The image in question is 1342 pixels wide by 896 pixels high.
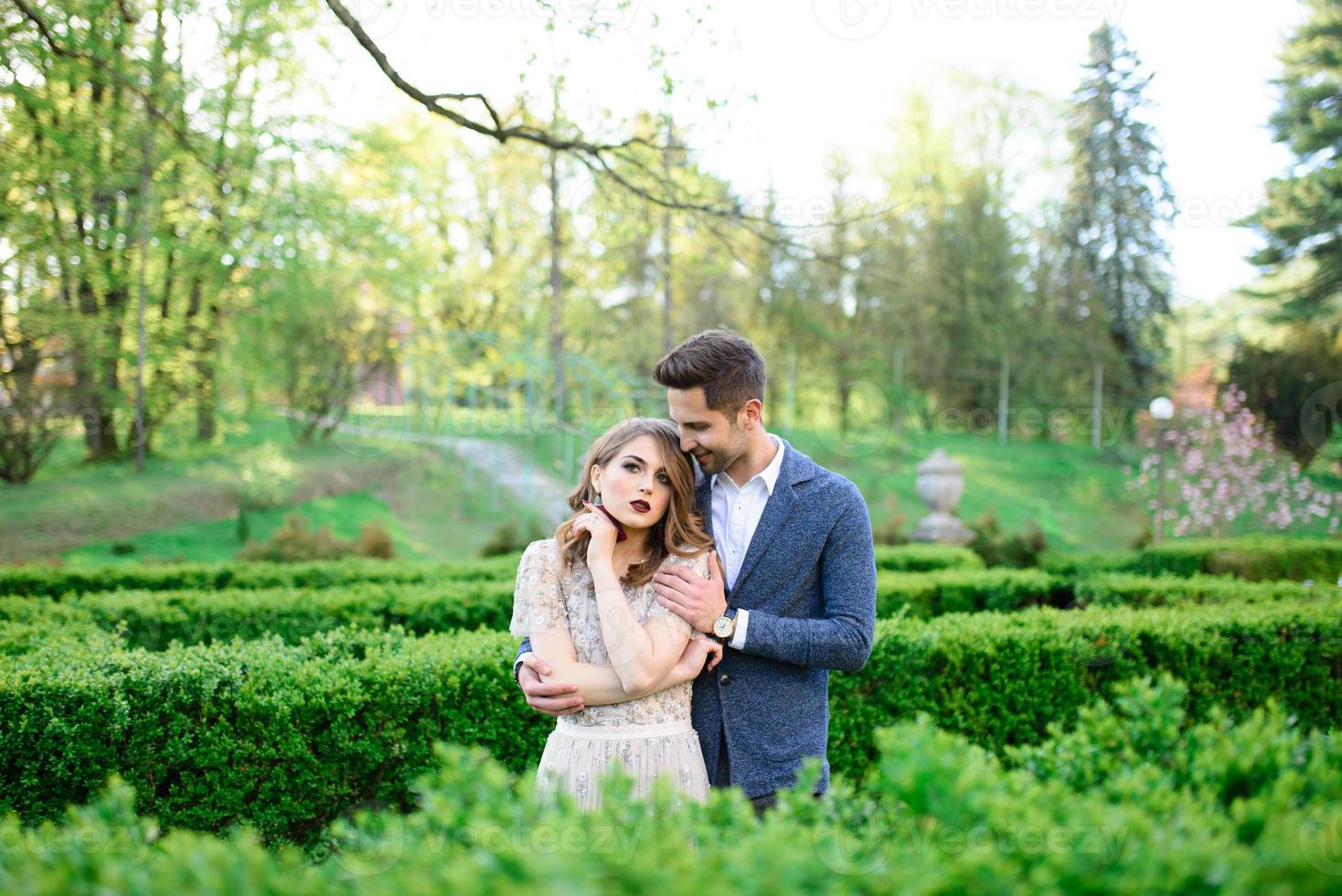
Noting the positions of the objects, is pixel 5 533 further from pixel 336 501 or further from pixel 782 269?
pixel 782 269

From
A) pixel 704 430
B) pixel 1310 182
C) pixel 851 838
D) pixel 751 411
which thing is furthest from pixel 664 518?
pixel 1310 182

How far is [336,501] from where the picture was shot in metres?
14.6

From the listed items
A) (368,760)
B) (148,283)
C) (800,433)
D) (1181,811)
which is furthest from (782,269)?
(1181,811)

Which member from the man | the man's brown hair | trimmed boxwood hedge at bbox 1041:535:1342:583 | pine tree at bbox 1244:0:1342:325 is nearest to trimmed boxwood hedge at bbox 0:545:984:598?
the man

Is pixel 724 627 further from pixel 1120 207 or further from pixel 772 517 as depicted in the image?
pixel 1120 207

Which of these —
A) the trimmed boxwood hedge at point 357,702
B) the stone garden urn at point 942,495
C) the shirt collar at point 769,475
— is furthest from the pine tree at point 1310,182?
the shirt collar at point 769,475

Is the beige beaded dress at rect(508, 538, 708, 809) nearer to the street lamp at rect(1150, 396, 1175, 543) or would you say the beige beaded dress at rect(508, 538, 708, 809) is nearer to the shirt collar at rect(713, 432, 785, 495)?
the shirt collar at rect(713, 432, 785, 495)

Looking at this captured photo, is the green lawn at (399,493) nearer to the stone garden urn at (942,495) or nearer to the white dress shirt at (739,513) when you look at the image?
the stone garden urn at (942,495)

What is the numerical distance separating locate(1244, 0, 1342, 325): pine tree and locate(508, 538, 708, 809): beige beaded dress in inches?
855

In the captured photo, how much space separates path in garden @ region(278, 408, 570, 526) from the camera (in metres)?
15.2

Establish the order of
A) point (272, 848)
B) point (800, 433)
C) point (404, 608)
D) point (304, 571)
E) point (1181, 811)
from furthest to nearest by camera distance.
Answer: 1. point (800, 433)
2. point (304, 571)
3. point (404, 608)
4. point (272, 848)
5. point (1181, 811)

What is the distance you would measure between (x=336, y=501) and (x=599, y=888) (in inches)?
565

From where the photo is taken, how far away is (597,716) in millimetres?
2596

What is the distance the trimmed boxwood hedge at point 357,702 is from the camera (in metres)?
3.84
